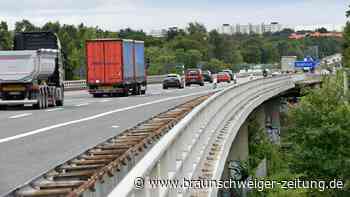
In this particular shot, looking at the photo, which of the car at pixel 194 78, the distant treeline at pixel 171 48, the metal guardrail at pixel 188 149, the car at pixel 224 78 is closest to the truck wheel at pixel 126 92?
the metal guardrail at pixel 188 149

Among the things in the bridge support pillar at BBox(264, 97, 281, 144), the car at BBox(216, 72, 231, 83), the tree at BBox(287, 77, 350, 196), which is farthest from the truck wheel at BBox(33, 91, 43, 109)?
the car at BBox(216, 72, 231, 83)

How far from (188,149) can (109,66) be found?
4155cm

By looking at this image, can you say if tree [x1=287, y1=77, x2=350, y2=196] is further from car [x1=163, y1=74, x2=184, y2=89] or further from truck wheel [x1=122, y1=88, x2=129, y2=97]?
car [x1=163, y1=74, x2=184, y2=89]

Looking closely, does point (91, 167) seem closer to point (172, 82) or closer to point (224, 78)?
point (172, 82)

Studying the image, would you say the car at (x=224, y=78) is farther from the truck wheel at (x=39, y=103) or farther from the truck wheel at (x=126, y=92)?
the truck wheel at (x=39, y=103)

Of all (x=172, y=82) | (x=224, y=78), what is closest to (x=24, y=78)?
(x=172, y=82)

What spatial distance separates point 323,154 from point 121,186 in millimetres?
38286

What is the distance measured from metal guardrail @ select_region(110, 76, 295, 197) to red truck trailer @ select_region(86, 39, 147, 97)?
1913 cm

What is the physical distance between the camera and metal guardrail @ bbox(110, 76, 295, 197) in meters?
7.41

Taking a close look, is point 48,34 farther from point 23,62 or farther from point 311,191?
point 311,191

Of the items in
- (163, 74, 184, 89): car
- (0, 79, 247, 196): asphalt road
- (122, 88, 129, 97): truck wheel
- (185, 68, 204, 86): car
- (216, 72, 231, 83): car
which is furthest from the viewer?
(216, 72, 231, 83): car

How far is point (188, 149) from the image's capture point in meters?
13.9

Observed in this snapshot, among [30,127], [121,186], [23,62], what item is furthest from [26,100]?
[121,186]

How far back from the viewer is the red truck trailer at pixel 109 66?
54844mm
